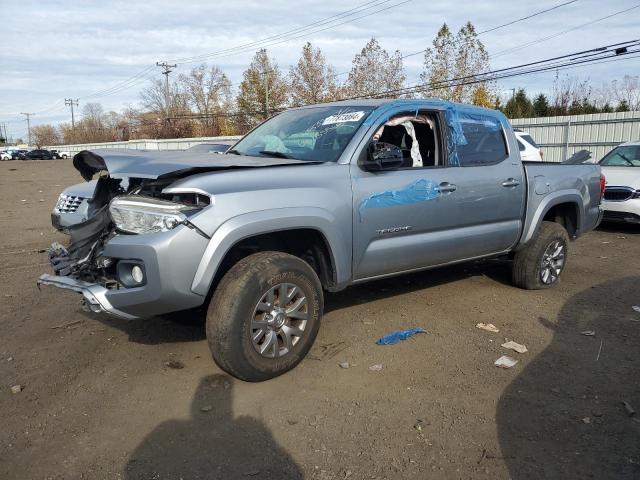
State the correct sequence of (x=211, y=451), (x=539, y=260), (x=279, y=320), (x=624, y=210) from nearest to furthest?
(x=211, y=451) < (x=279, y=320) < (x=539, y=260) < (x=624, y=210)

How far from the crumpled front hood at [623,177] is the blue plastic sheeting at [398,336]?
22.7 feet

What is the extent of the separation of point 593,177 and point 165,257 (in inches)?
204

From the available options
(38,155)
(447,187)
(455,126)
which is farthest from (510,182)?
(38,155)

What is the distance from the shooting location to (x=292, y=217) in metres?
Answer: 3.55

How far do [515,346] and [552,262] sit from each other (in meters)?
2.00

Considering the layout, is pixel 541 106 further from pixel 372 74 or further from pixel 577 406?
pixel 577 406

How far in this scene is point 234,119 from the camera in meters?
53.7

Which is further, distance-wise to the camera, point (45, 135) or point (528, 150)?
point (45, 135)

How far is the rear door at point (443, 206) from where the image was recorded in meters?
4.06

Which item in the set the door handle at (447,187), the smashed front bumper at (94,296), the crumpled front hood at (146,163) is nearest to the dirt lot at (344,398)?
the smashed front bumper at (94,296)

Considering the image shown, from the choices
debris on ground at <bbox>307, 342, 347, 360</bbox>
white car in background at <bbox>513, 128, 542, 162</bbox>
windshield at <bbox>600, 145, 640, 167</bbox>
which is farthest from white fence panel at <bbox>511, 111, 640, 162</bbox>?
debris on ground at <bbox>307, 342, 347, 360</bbox>

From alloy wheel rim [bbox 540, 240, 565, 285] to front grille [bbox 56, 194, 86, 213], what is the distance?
5.88m

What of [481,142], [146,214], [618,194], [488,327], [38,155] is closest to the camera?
[146,214]

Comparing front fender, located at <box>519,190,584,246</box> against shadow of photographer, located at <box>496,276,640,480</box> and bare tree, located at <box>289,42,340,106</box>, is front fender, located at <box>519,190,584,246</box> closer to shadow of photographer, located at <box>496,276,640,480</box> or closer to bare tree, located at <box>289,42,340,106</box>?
shadow of photographer, located at <box>496,276,640,480</box>
